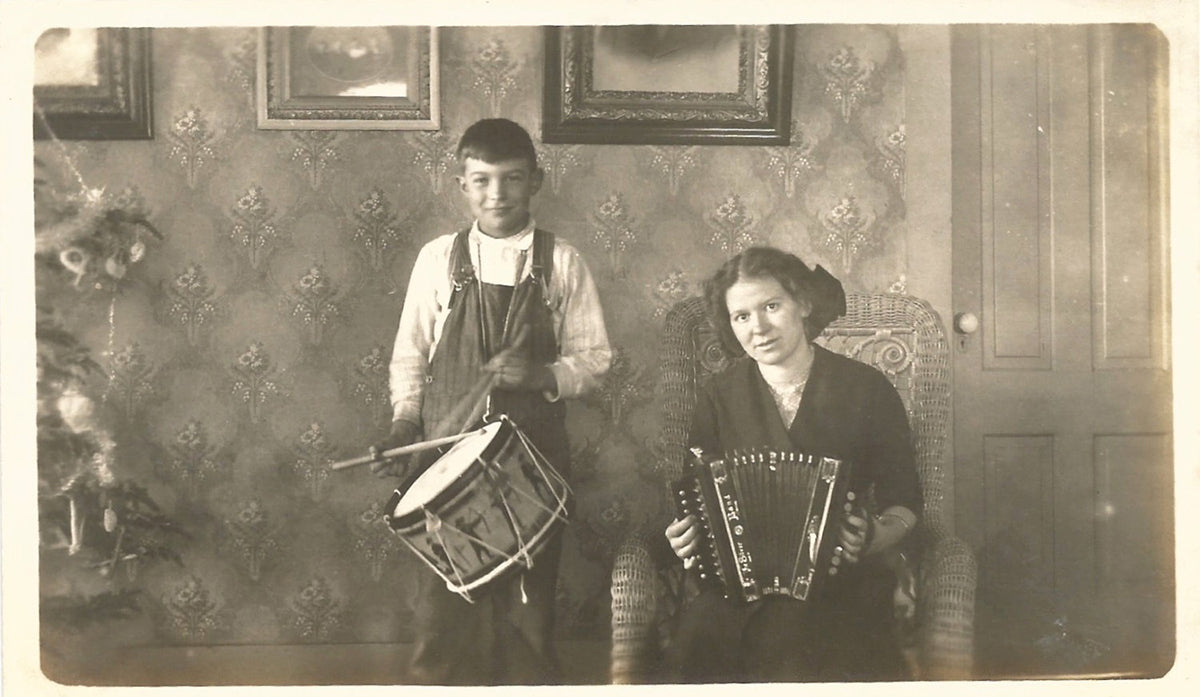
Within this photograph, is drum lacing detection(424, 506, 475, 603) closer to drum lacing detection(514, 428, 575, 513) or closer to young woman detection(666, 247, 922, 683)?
drum lacing detection(514, 428, 575, 513)

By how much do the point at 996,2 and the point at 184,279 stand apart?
2.45 m

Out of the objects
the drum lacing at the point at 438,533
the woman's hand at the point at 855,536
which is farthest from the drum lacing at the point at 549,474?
the woman's hand at the point at 855,536

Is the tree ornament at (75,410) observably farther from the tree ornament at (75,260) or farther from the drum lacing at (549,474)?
the drum lacing at (549,474)

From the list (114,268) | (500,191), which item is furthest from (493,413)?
(114,268)

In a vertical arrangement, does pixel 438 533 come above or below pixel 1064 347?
below

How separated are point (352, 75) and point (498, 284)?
2.38 feet

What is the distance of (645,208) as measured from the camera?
3305 millimetres

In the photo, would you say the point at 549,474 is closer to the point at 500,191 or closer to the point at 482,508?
the point at 482,508

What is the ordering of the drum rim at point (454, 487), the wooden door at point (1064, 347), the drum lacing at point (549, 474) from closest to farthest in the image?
the drum rim at point (454, 487) < the drum lacing at point (549, 474) < the wooden door at point (1064, 347)

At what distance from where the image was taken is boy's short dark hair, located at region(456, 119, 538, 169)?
10.8 ft

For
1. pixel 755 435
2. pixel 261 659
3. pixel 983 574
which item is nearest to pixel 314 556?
pixel 261 659

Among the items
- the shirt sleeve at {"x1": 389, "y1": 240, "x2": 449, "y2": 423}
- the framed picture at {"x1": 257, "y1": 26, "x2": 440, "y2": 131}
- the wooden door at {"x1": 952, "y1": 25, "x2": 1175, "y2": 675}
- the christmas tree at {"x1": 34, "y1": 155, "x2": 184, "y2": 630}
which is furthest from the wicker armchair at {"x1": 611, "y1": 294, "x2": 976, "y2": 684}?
the christmas tree at {"x1": 34, "y1": 155, "x2": 184, "y2": 630}

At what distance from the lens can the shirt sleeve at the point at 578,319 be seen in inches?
130

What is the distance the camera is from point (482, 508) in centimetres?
309
